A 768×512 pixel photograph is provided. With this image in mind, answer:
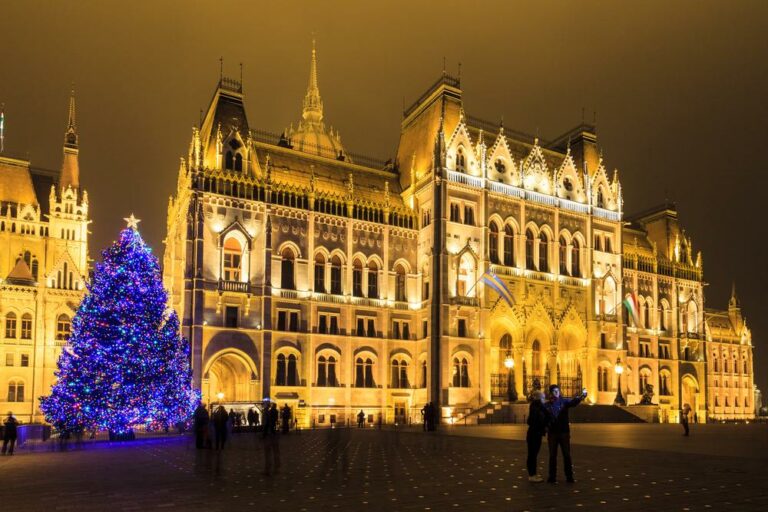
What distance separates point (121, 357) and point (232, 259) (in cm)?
1821

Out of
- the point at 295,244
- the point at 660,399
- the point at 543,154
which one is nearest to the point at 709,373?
the point at 660,399

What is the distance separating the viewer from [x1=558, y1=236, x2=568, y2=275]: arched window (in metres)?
64.5

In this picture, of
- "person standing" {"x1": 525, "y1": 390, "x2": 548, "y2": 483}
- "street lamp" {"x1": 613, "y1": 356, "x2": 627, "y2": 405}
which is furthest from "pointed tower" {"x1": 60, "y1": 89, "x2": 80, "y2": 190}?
"person standing" {"x1": 525, "y1": 390, "x2": 548, "y2": 483}

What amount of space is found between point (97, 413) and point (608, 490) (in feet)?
87.8

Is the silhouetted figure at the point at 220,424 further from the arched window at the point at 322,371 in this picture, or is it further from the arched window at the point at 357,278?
the arched window at the point at 357,278

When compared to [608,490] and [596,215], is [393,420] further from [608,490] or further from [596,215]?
[608,490]

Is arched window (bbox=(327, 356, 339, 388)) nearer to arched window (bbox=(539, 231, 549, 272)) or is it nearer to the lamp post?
the lamp post

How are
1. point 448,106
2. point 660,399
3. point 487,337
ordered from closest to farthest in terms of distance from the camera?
point 487,337 → point 448,106 → point 660,399

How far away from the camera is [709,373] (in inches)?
3607

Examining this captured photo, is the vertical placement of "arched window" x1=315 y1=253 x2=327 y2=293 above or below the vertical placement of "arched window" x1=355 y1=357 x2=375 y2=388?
above

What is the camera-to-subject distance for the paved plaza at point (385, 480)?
43.9 ft

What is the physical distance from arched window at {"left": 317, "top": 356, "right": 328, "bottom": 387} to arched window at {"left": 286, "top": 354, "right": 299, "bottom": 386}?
181 cm

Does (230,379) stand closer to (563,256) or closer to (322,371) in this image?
(322,371)

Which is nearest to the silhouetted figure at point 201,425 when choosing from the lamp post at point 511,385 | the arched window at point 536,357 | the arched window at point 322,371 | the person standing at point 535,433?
the person standing at point 535,433
